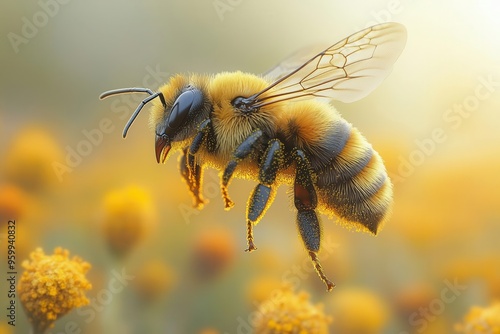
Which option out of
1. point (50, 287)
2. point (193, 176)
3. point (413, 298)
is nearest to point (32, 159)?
point (50, 287)

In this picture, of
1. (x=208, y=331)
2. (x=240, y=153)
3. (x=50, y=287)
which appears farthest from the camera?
(x=208, y=331)

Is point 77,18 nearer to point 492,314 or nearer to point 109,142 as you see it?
point 109,142

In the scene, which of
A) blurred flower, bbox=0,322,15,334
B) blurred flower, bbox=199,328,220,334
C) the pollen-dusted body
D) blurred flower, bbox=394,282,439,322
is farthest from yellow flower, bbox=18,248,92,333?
blurred flower, bbox=394,282,439,322

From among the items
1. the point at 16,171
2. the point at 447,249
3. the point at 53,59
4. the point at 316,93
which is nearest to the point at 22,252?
the point at 16,171

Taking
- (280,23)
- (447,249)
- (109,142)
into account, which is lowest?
(109,142)

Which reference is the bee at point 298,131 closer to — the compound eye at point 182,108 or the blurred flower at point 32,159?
the compound eye at point 182,108

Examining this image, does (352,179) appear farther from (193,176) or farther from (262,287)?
(262,287)
